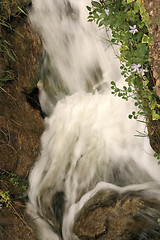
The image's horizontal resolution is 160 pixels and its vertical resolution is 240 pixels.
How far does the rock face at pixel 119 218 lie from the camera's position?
90.8 inches

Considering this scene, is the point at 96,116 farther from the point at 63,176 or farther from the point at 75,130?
the point at 63,176

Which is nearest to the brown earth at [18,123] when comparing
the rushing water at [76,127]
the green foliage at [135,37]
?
the rushing water at [76,127]

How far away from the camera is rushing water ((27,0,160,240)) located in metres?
2.95

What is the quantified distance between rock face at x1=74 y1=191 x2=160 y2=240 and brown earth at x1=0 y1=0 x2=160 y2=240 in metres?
0.99

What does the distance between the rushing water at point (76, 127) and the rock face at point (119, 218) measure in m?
0.20

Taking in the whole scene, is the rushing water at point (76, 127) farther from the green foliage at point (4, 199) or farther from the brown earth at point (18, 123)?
the green foliage at point (4, 199)

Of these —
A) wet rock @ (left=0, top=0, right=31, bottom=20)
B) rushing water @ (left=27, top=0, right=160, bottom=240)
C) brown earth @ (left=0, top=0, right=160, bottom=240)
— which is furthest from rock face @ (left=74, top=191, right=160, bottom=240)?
wet rock @ (left=0, top=0, right=31, bottom=20)

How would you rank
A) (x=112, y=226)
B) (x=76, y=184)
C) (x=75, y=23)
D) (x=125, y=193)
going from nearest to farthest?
(x=112, y=226) → (x=125, y=193) → (x=76, y=184) → (x=75, y=23)

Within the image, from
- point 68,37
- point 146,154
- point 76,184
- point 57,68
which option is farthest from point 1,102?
point 146,154

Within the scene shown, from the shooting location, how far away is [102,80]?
130 inches

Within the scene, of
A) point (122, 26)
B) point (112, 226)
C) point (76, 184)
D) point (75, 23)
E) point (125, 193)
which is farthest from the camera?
point (75, 23)

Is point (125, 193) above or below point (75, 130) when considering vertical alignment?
below

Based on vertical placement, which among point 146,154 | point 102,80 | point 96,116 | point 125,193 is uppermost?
point 102,80

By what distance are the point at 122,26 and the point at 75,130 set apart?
5.10 ft
